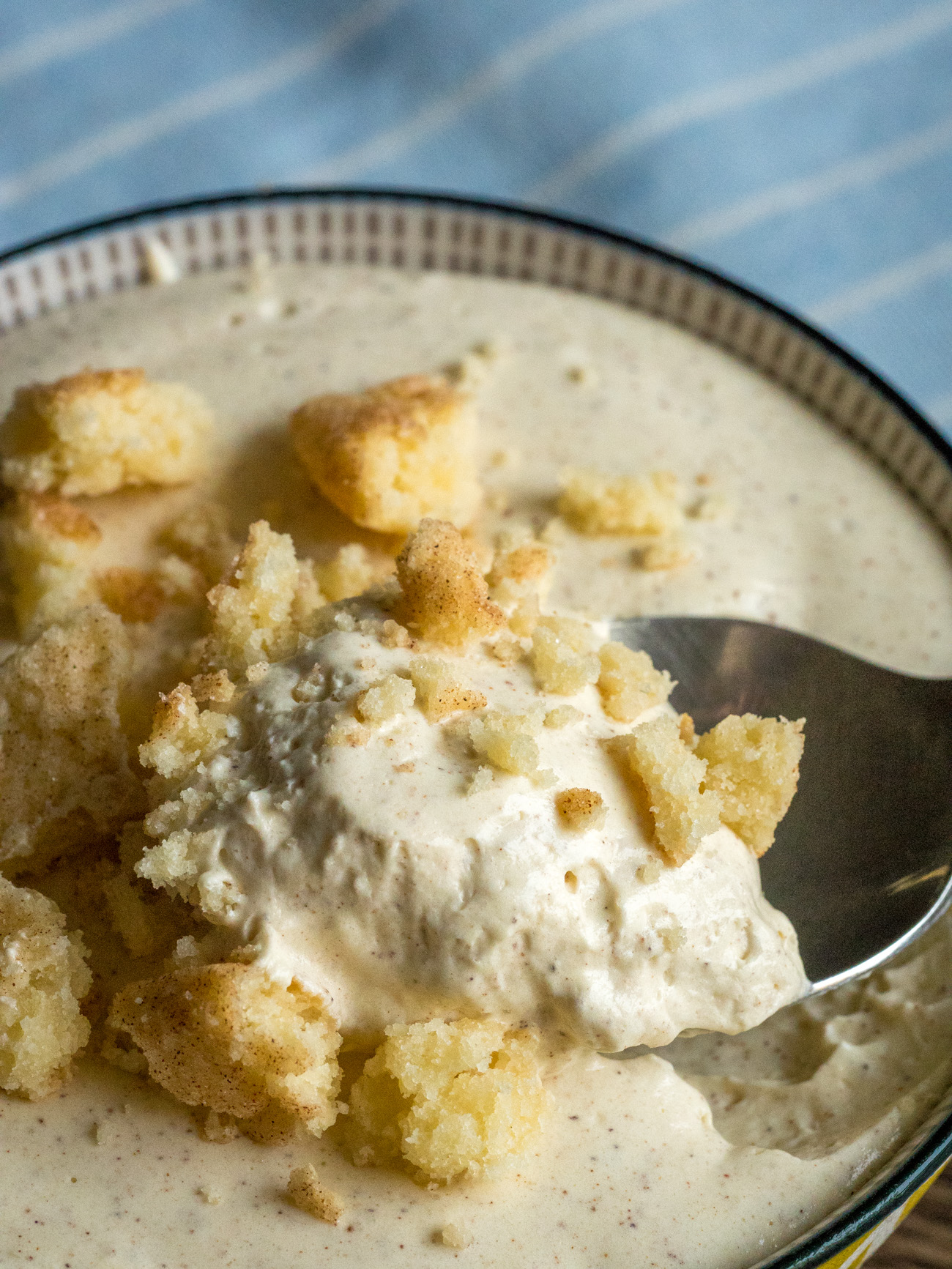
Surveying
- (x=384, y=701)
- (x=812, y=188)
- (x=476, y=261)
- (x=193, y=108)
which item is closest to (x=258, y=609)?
(x=384, y=701)

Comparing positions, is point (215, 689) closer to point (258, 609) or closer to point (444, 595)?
point (258, 609)

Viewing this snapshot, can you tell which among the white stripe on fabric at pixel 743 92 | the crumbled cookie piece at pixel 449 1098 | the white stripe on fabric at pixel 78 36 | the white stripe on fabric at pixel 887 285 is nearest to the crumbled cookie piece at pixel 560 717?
the crumbled cookie piece at pixel 449 1098

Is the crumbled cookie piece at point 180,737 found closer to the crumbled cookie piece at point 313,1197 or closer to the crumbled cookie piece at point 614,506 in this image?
the crumbled cookie piece at point 313,1197

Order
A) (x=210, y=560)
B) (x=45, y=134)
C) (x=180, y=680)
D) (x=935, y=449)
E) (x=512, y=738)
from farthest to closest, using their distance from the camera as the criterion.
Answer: (x=45, y=134), (x=935, y=449), (x=210, y=560), (x=180, y=680), (x=512, y=738)

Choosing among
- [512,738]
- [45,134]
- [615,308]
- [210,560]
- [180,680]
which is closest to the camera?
[512,738]

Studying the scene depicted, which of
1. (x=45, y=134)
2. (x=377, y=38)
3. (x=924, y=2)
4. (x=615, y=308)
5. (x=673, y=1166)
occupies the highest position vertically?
(x=924, y=2)

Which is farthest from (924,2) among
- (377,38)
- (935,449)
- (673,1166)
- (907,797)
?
(673,1166)

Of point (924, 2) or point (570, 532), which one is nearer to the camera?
point (570, 532)

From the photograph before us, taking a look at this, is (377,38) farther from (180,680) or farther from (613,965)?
(613,965)
